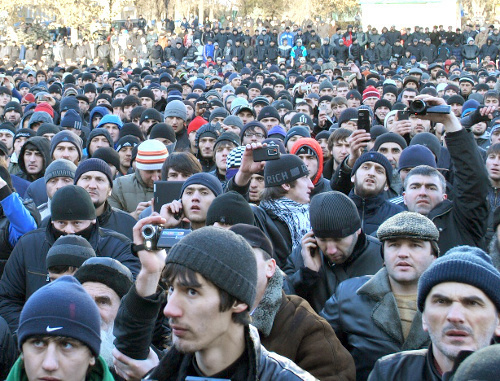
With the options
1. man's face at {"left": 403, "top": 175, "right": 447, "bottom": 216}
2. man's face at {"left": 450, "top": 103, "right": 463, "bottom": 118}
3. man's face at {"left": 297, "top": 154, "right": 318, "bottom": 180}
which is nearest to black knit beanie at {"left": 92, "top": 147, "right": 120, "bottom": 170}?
man's face at {"left": 297, "top": 154, "right": 318, "bottom": 180}

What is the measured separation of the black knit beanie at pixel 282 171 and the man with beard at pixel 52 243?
3.67ft

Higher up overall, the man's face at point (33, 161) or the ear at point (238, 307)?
the ear at point (238, 307)

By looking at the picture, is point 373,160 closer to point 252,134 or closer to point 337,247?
point 337,247

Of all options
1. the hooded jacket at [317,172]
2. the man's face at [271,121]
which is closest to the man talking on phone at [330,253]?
the hooded jacket at [317,172]

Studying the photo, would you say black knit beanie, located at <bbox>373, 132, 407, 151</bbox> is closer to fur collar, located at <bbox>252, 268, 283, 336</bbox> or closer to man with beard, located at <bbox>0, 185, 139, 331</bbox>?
man with beard, located at <bbox>0, 185, 139, 331</bbox>

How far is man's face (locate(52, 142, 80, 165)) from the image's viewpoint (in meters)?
7.93

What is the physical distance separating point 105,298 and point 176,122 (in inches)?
306

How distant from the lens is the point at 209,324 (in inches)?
96.5

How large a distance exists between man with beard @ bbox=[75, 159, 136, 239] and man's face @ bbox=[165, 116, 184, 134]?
17.3ft

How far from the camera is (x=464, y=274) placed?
2928 millimetres

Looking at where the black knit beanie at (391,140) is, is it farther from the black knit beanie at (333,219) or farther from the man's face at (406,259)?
the man's face at (406,259)

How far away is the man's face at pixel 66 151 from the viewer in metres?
7.93

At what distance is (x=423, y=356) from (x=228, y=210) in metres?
1.64

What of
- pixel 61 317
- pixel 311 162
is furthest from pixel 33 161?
pixel 61 317
